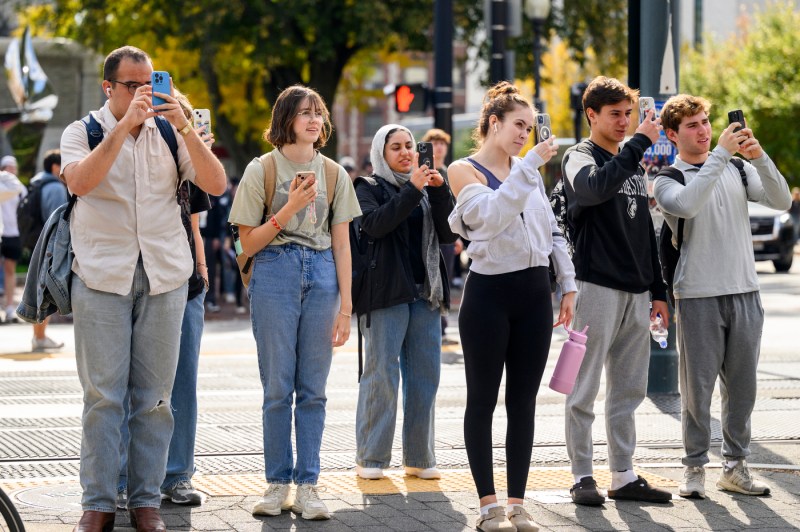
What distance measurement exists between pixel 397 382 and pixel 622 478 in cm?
130

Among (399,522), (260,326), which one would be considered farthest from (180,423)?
(399,522)

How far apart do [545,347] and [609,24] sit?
22.9 m

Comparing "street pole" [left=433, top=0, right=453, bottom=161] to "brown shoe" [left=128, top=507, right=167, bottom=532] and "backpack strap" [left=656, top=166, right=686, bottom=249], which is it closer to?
"backpack strap" [left=656, top=166, right=686, bottom=249]

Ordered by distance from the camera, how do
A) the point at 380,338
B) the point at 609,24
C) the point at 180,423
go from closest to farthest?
the point at 180,423 → the point at 380,338 → the point at 609,24

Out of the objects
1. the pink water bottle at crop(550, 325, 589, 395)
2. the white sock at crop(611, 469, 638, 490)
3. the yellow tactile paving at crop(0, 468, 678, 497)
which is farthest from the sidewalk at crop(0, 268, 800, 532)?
the pink water bottle at crop(550, 325, 589, 395)

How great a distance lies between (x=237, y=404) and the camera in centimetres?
973

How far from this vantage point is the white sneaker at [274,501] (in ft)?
19.2

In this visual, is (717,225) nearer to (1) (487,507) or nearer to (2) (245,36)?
(1) (487,507)

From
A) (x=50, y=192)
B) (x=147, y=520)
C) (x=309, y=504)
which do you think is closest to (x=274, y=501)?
(x=309, y=504)

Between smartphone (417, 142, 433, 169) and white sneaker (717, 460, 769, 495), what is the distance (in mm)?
2093

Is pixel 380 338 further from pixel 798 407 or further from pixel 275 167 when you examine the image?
pixel 798 407

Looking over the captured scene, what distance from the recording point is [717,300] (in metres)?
6.41

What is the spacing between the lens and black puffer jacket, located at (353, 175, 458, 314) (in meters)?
6.66

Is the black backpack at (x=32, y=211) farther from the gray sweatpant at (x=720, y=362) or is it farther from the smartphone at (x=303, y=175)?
the gray sweatpant at (x=720, y=362)
